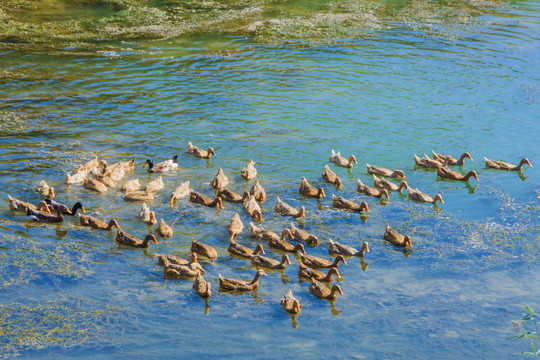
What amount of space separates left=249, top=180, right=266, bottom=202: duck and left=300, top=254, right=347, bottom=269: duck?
120 inches

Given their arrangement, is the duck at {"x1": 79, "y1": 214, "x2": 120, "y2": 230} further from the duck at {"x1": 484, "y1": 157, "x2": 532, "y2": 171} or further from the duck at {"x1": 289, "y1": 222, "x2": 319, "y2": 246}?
the duck at {"x1": 484, "y1": 157, "x2": 532, "y2": 171}

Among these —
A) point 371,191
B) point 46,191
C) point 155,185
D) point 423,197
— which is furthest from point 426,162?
point 46,191

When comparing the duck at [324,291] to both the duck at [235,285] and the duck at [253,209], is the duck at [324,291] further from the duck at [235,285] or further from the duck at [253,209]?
the duck at [253,209]

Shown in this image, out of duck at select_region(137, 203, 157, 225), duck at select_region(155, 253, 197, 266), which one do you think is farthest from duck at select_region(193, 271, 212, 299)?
duck at select_region(137, 203, 157, 225)

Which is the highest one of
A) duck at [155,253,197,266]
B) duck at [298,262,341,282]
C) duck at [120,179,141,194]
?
duck at [120,179,141,194]

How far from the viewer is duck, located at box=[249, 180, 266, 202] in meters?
17.5

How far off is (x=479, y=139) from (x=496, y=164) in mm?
1997

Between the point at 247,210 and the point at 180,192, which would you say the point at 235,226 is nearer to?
the point at 247,210

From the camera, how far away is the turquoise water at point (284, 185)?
1269 cm

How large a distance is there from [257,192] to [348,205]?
2.34 meters

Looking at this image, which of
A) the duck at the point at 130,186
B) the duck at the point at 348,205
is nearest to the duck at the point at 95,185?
the duck at the point at 130,186

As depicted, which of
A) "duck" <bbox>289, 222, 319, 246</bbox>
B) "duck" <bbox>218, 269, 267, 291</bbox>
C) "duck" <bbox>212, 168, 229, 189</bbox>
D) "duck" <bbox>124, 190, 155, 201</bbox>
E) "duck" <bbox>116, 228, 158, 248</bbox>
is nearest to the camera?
"duck" <bbox>218, 269, 267, 291</bbox>

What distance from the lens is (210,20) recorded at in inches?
1271

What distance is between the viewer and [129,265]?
1451cm
